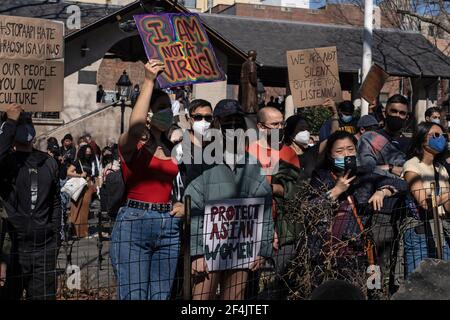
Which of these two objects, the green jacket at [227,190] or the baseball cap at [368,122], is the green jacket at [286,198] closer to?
the green jacket at [227,190]

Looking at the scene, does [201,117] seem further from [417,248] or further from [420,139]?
[417,248]

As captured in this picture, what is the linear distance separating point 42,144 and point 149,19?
55.3 feet

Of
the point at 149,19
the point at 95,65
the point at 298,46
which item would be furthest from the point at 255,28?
the point at 149,19

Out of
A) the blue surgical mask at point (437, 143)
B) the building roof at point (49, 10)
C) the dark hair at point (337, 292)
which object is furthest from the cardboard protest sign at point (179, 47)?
the building roof at point (49, 10)

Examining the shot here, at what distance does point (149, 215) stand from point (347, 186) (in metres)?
1.67

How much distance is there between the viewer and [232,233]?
18.1ft

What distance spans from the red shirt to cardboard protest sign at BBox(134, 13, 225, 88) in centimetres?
136

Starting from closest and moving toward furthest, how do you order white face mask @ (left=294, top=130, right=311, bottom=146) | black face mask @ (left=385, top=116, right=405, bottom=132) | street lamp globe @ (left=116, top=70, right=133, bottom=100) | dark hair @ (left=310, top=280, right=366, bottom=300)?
1. dark hair @ (left=310, top=280, right=366, bottom=300)
2. white face mask @ (left=294, top=130, right=311, bottom=146)
3. black face mask @ (left=385, top=116, right=405, bottom=132)
4. street lamp globe @ (left=116, top=70, right=133, bottom=100)

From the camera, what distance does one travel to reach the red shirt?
5332 millimetres

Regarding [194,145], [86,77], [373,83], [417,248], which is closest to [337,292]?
[194,145]

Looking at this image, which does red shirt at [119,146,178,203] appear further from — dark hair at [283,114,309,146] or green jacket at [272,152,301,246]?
dark hair at [283,114,309,146]

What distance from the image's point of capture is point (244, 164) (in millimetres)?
5793

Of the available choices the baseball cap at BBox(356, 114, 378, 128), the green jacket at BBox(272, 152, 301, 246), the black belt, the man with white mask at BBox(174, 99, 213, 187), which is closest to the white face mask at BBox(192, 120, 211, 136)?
the man with white mask at BBox(174, 99, 213, 187)
